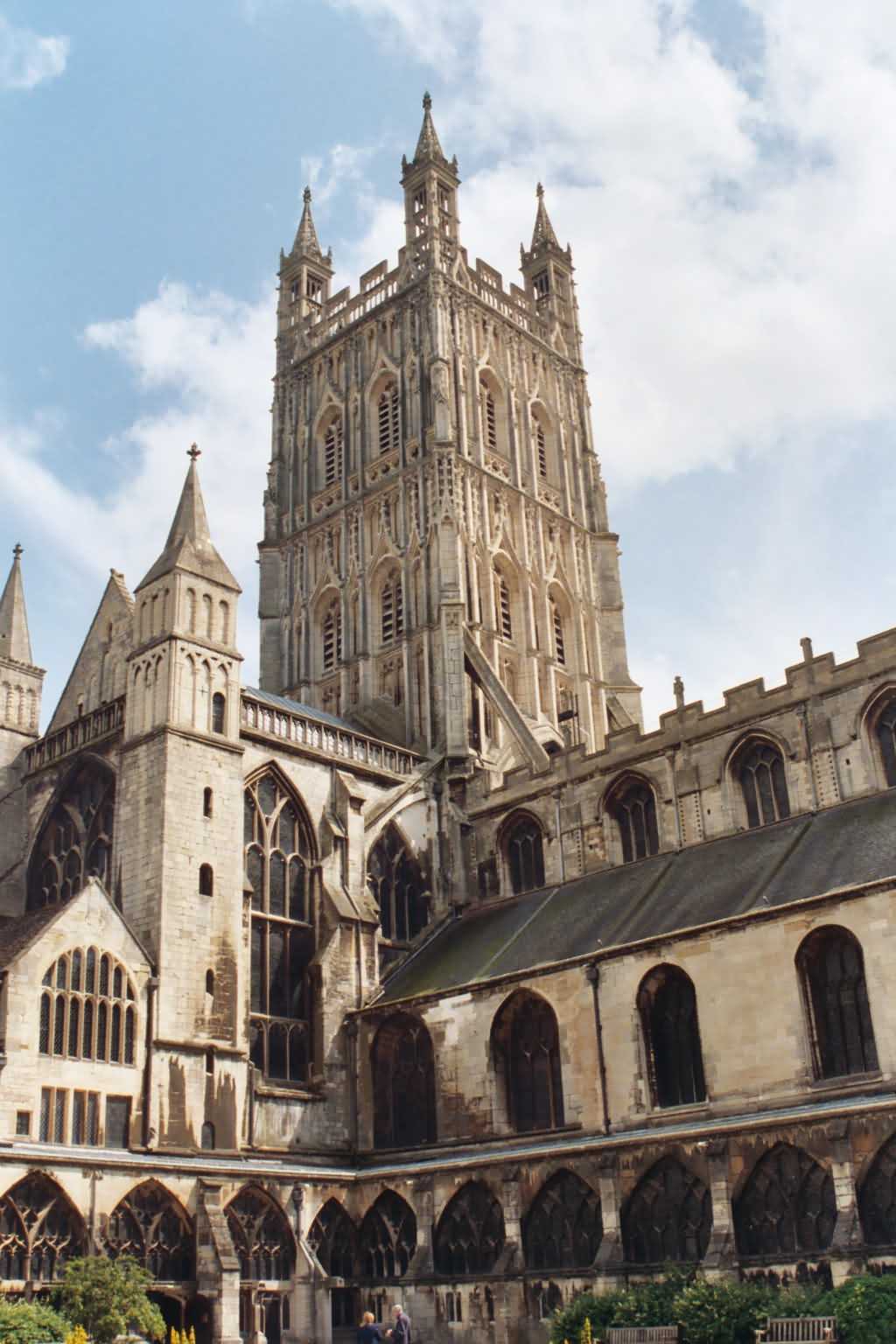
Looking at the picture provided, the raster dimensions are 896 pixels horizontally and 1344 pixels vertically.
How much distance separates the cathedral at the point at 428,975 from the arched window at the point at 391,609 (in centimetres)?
35

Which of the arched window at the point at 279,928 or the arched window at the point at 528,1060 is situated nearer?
the arched window at the point at 528,1060

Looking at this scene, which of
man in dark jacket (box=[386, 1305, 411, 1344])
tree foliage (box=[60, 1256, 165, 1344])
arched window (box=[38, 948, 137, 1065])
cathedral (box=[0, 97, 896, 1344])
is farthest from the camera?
arched window (box=[38, 948, 137, 1065])

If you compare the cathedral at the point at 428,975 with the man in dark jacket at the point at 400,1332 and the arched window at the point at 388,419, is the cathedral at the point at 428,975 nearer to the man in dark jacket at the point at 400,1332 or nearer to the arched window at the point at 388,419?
the man in dark jacket at the point at 400,1332

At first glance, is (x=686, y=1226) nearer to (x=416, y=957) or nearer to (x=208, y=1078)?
(x=208, y=1078)

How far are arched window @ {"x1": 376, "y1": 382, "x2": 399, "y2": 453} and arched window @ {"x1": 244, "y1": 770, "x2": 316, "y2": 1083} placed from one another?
20061 mm

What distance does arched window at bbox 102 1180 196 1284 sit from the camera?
29094mm

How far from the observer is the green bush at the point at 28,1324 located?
75.5 feet

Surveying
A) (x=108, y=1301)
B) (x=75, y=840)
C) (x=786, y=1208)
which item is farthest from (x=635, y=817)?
(x=108, y=1301)

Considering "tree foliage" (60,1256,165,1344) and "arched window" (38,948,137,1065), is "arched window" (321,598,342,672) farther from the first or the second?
"tree foliage" (60,1256,165,1344)

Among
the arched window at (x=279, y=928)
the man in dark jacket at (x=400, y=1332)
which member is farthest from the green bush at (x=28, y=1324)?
the arched window at (x=279, y=928)

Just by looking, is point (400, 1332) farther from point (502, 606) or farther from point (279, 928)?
point (502, 606)

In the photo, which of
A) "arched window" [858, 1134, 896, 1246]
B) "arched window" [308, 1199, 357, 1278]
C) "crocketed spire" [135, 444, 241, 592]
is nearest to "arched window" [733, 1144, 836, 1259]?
"arched window" [858, 1134, 896, 1246]

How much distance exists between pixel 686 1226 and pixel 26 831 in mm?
21148

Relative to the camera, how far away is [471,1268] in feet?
101
